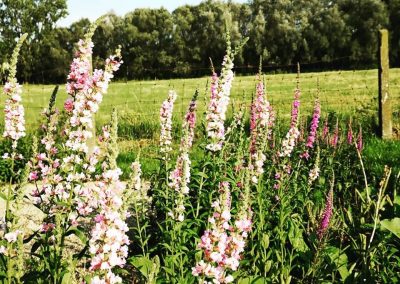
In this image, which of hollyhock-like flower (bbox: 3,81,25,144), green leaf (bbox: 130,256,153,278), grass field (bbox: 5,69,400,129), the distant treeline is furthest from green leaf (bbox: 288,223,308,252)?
the distant treeline

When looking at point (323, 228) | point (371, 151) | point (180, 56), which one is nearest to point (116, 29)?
point (180, 56)

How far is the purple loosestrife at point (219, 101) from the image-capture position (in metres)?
3.88

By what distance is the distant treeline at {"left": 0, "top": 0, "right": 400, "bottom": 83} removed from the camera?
157 ft

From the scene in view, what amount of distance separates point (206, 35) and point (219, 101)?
5368 cm

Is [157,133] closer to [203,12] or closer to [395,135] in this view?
[395,135]

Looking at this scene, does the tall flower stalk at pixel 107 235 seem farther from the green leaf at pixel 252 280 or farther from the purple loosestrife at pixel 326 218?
the green leaf at pixel 252 280

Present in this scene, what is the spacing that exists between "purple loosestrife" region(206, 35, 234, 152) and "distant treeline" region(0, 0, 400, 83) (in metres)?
42.0

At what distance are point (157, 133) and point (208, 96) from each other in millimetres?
6095

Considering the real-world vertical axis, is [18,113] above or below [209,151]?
above

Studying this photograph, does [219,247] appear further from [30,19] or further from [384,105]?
[30,19]

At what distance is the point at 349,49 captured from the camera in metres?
48.6

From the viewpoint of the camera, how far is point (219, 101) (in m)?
3.90

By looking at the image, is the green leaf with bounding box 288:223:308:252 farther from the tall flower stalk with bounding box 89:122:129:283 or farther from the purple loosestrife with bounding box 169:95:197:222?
the tall flower stalk with bounding box 89:122:129:283

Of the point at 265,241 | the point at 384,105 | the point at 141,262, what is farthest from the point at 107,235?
the point at 384,105
